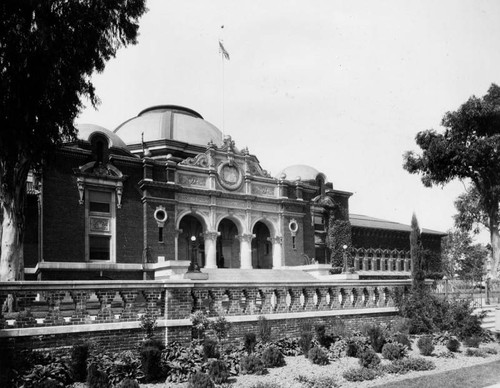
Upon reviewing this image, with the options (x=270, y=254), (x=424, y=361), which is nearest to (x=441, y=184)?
(x=270, y=254)

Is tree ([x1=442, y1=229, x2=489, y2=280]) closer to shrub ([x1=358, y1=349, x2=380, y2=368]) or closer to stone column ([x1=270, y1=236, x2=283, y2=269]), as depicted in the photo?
stone column ([x1=270, y1=236, x2=283, y2=269])

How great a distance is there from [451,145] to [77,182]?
72.7 ft

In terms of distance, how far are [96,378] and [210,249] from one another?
78.7 ft

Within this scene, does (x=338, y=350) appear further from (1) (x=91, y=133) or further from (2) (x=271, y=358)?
(1) (x=91, y=133)

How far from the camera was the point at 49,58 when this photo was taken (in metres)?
16.8

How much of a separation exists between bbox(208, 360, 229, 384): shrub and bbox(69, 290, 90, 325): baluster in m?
3.29

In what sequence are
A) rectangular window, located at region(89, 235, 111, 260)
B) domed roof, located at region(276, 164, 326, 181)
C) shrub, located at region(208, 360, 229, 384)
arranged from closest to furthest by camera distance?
shrub, located at region(208, 360, 229, 384) → rectangular window, located at region(89, 235, 111, 260) → domed roof, located at region(276, 164, 326, 181)

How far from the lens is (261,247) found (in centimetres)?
4000

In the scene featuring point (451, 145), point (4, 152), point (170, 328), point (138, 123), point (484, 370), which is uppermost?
point (138, 123)

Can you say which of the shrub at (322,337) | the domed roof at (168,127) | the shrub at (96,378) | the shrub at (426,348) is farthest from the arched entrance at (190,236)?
the shrub at (96,378)

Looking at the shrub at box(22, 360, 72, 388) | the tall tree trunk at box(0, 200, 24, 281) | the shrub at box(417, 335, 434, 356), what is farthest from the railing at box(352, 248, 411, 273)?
the shrub at box(22, 360, 72, 388)

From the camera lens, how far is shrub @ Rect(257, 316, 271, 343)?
51.1 feet

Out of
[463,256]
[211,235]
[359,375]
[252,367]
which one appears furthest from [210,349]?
[463,256]

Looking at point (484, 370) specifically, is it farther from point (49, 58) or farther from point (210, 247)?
point (210, 247)
